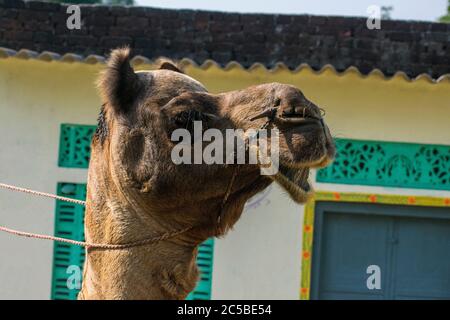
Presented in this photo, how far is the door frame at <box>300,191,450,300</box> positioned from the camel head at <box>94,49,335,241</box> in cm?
435

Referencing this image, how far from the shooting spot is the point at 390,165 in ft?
23.3

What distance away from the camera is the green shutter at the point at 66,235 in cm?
714

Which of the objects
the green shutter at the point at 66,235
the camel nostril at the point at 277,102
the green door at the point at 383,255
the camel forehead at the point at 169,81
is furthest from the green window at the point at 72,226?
the camel nostril at the point at 277,102

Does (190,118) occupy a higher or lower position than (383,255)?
higher

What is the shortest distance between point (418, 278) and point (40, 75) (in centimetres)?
346

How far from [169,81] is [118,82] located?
0.53ft

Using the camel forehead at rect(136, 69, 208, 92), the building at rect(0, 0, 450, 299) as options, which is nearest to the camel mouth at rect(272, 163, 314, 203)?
the camel forehead at rect(136, 69, 208, 92)

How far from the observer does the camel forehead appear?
2809 millimetres

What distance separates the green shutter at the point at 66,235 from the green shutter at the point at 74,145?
0.58ft

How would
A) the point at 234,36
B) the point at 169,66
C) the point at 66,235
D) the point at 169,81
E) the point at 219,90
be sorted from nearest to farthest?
1. the point at 169,81
2. the point at 169,66
3. the point at 219,90
4. the point at 66,235
5. the point at 234,36

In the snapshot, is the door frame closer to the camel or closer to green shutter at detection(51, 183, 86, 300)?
green shutter at detection(51, 183, 86, 300)

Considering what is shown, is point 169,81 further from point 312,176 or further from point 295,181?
point 312,176

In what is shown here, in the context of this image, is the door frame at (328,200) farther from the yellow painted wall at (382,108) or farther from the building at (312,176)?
the yellow painted wall at (382,108)

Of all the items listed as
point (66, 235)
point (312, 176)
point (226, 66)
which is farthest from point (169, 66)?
point (66, 235)
